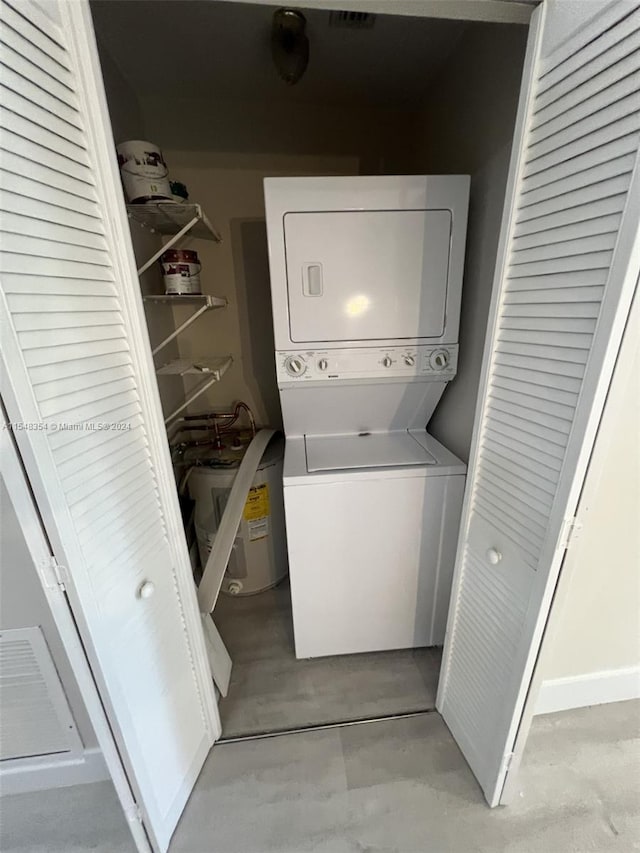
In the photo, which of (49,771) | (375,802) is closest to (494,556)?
(375,802)

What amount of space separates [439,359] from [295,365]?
0.65 meters

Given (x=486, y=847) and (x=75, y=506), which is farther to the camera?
(x=486, y=847)

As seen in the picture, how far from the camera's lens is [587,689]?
1684mm

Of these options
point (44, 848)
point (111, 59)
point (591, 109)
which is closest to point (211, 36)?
point (111, 59)

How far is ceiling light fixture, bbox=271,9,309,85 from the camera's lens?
1.51 meters

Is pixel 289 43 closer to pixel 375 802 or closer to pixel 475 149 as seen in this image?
pixel 475 149

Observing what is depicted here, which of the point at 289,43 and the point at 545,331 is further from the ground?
the point at 289,43

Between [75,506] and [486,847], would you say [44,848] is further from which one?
[486,847]

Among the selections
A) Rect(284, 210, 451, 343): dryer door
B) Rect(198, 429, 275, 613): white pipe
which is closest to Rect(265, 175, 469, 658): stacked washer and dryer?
Rect(284, 210, 451, 343): dryer door

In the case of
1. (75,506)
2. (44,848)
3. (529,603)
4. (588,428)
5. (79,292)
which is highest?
(79,292)

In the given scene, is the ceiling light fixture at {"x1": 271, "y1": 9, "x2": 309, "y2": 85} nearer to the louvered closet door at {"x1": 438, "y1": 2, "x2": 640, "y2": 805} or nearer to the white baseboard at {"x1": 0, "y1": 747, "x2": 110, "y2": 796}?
the louvered closet door at {"x1": 438, "y1": 2, "x2": 640, "y2": 805}

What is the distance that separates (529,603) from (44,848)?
5.89 feet

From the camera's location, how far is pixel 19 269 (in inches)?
30.1

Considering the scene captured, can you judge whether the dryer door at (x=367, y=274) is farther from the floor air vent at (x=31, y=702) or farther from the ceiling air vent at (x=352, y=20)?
the floor air vent at (x=31, y=702)
